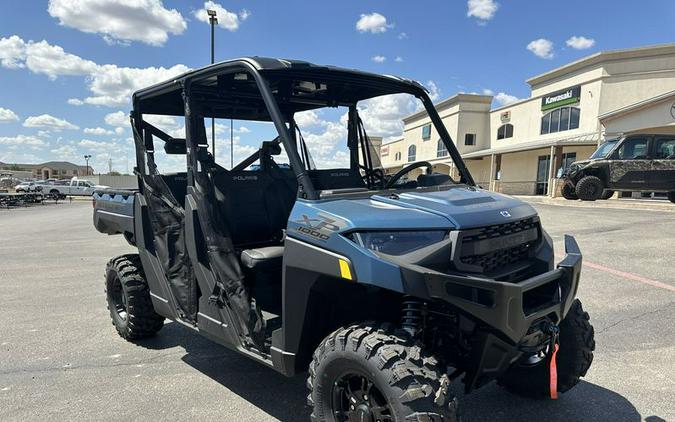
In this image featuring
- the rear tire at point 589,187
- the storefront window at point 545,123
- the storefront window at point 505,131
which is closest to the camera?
the rear tire at point 589,187

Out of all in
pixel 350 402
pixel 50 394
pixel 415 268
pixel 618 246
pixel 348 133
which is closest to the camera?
pixel 415 268

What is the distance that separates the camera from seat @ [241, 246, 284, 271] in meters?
3.05

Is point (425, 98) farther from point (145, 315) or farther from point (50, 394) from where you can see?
point (50, 394)

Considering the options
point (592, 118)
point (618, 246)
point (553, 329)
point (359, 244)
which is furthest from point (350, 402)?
point (592, 118)

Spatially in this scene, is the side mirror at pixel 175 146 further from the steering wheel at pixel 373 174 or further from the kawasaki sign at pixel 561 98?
the kawasaki sign at pixel 561 98

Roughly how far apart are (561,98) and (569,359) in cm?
3192

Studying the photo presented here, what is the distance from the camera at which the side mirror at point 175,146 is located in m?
3.95

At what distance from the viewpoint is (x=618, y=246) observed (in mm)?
9211

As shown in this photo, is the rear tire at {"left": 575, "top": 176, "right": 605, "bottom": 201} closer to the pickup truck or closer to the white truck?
the pickup truck

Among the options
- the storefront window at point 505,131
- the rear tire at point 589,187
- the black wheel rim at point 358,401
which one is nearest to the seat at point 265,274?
the black wheel rim at point 358,401

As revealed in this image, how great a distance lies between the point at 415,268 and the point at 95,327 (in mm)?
4340

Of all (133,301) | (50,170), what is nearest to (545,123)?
(133,301)

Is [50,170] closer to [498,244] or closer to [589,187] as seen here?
[589,187]

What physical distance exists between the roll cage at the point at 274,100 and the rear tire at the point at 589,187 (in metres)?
13.1
